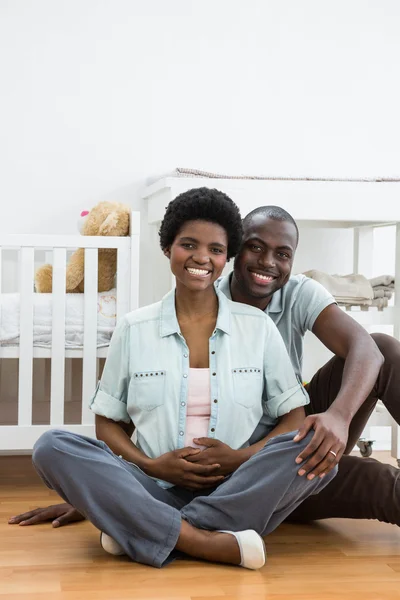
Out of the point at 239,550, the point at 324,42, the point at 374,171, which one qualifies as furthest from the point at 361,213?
the point at 239,550

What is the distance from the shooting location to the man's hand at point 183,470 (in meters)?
1.56

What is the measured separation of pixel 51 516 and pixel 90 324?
19.3 inches

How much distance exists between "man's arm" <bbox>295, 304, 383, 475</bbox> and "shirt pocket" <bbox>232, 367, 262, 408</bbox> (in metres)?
0.16

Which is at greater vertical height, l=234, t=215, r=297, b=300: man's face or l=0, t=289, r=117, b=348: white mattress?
l=234, t=215, r=297, b=300: man's face

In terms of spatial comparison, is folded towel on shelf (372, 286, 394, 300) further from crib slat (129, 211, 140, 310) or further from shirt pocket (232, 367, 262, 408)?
shirt pocket (232, 367, 262, 408)

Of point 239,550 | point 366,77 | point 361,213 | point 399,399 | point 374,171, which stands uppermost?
point 366,77

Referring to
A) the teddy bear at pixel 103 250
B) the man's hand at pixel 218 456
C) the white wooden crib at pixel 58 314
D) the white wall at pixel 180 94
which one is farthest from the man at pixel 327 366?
the white wall at pixel 180 94

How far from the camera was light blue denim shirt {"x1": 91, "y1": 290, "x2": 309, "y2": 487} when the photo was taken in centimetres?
162

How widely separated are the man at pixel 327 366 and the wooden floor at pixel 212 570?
6cm

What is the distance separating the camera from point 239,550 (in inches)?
58.5

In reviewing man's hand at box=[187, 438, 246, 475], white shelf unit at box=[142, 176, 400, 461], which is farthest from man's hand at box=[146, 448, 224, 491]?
white shelf unit at box=[142, 176, 400, 461]

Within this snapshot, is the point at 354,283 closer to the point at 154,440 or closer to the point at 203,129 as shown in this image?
the point at 203,129

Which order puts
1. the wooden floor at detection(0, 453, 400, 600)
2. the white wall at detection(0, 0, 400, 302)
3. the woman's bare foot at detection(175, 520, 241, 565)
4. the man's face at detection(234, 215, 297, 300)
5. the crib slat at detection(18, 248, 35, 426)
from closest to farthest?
the wooden floor at detection(0, 453, 400, 600)
the woman's bare foot at detection(175, 520, 241, 565)
the man's face at detection(234, 215, 297, 300)
the crib slat at detection(18, 248, 35, 426)
the white wall at detection(0, 0, 400, 302)

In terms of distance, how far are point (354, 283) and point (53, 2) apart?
124cm
